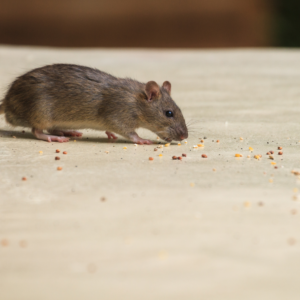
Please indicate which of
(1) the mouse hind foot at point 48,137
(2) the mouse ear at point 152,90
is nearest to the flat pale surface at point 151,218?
(1) the mouse hind foot at point 48,137

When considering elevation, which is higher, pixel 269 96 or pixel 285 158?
pixel 269 96

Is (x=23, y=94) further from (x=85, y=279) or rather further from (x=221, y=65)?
(x=221, y=65)

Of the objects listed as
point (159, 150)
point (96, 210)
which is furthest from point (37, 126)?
point (96, 210)

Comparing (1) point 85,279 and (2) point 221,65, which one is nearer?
(1) point 85,279

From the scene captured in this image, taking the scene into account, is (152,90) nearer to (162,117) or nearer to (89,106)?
(162,117)

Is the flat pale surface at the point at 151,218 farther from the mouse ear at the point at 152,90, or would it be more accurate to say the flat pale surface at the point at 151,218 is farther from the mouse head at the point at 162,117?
the mouse ear at the point at 152,90

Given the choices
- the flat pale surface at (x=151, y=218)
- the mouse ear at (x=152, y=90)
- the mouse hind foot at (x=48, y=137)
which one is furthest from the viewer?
the mouse hind foot at (x=48, y=137)
